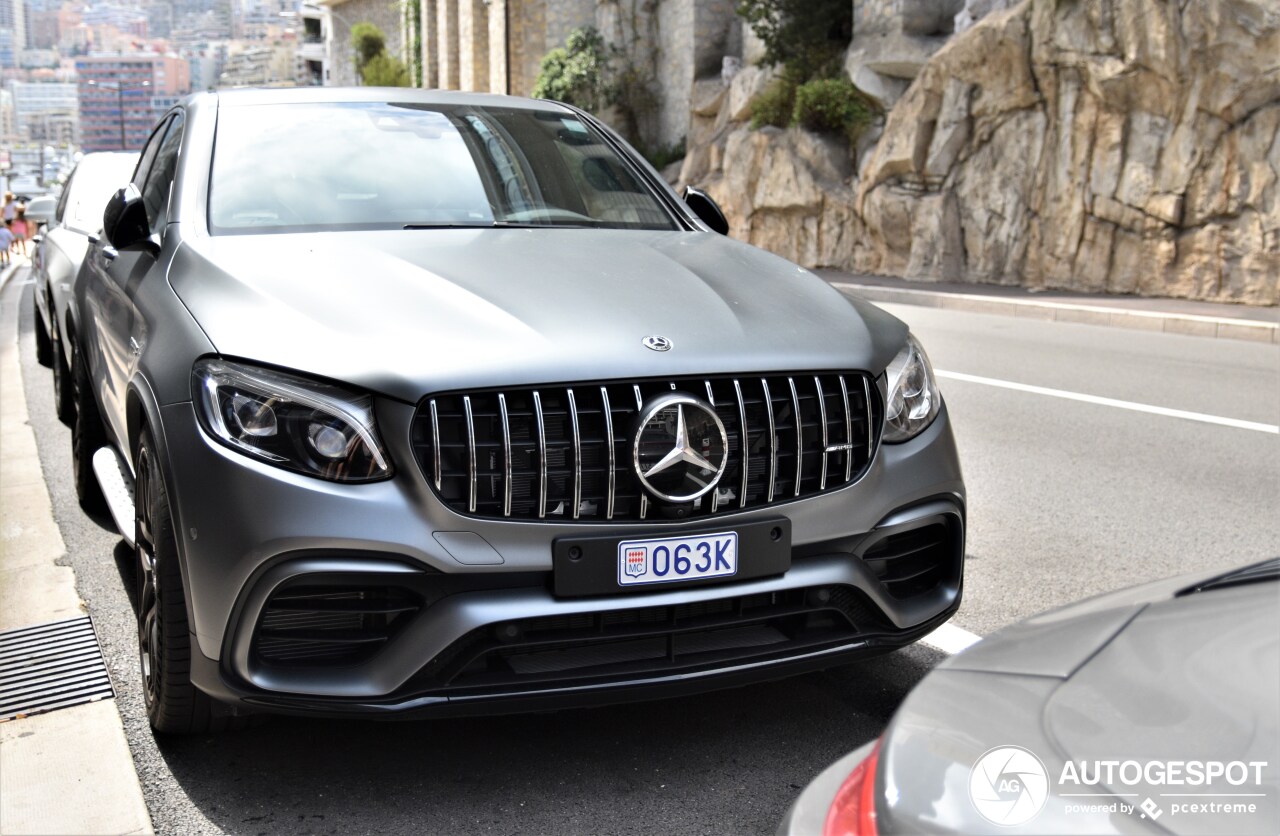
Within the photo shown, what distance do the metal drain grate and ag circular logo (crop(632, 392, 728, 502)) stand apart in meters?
1.60

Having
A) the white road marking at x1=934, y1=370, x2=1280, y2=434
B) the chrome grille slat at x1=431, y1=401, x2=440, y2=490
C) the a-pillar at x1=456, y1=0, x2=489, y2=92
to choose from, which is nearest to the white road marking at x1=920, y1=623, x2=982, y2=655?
the chrome grille slat at x1=431, y1=401, x2=440, y2=490

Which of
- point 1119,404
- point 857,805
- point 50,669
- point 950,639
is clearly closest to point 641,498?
point 857,805

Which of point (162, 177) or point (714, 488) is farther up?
point (162, 177)

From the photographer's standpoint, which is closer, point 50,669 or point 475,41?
point 50,669

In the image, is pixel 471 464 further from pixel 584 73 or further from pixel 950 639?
pixel 584 73

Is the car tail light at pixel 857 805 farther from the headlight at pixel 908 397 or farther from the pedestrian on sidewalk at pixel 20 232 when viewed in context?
the pedestrian on sidewalk at pixel 20 232

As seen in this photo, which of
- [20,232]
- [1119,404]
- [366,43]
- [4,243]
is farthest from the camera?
[366,43]

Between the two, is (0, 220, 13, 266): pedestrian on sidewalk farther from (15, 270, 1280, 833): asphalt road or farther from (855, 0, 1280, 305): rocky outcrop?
(15, 270, 1280, 833): asphalt road

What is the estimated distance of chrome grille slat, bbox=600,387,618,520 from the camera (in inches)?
108

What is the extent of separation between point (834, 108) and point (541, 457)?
2156 centimetres

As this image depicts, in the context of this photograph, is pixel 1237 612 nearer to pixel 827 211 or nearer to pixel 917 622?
pixel 917 622

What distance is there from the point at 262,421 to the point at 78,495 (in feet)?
10.4

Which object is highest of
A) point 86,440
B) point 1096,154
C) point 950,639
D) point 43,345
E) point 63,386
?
point 1096,154

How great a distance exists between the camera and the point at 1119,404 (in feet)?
27.7
